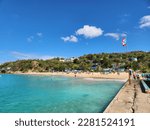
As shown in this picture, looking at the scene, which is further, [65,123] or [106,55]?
[106,55]

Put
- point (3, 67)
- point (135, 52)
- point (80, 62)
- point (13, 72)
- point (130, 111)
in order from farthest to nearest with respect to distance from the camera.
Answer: point (3, 67)
point (13, 72)
point (80, 62)
point (135, 52)
point (130, 111)

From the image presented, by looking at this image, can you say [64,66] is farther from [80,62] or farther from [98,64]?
[98,64]

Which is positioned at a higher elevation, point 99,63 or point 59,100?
point 99,63

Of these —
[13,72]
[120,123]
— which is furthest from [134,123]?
[13,72]

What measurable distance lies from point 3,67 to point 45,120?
292 feet

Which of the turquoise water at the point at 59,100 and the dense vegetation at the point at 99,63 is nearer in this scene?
the turquoise water at the point at 59,100

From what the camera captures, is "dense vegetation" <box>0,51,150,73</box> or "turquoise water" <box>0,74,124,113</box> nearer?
"turquoise water" <box>0,74,124,113</box>

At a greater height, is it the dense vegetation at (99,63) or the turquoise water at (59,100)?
the dense vegetation at (99,63)

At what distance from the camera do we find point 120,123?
4000 mm

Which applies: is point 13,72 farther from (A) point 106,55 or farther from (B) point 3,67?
(A) point 106,55

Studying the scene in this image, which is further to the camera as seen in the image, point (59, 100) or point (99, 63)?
point (99, 63)

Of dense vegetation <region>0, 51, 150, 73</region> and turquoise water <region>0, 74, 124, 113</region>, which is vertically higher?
dense vegetation <region>0, 51, 150, 73</region>

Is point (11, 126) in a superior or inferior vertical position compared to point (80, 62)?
inferior

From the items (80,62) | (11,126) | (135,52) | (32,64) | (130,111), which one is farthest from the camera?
(32,64)
